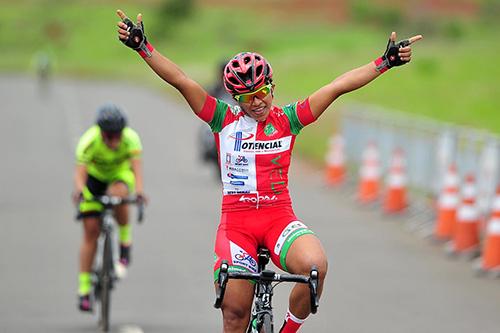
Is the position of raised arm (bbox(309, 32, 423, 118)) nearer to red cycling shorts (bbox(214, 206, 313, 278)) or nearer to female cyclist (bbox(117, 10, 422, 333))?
female cyclist (bbox(117, 10, 422, 333))

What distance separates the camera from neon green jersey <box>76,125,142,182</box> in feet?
40.7

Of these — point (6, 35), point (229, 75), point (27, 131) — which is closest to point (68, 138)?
point (27, 131)

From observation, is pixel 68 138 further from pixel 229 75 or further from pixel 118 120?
pixel 229 75

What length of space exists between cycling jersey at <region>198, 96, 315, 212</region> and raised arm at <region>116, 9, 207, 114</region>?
0.27 feet

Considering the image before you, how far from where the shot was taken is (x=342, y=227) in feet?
65.0

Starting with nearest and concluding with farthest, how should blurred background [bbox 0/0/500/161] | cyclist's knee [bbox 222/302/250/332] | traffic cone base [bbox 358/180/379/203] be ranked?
1. cyclist's knee [bbox 222/302/250/332]
2. traffic cone base [bbox 358/180/379/203]
3. blurred background [bbox 0/0/500/161]

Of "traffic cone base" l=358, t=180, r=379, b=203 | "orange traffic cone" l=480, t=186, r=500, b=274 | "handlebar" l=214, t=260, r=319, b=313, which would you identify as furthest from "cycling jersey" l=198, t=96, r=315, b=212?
"traffic cone base" l=358, t=180, r=379, b=203

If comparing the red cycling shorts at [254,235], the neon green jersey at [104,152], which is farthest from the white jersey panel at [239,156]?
the neon green jersey at [104,152]

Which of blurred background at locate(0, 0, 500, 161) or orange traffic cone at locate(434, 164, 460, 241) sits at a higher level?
blurred background at locate(0, 0, 500, 161)

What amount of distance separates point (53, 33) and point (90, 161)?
105125 millimetres

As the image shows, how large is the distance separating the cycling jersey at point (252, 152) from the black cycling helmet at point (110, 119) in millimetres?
3586

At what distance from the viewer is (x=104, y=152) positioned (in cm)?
1250

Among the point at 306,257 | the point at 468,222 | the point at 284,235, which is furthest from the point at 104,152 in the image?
the point at 468,222

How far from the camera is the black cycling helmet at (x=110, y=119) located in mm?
11969
